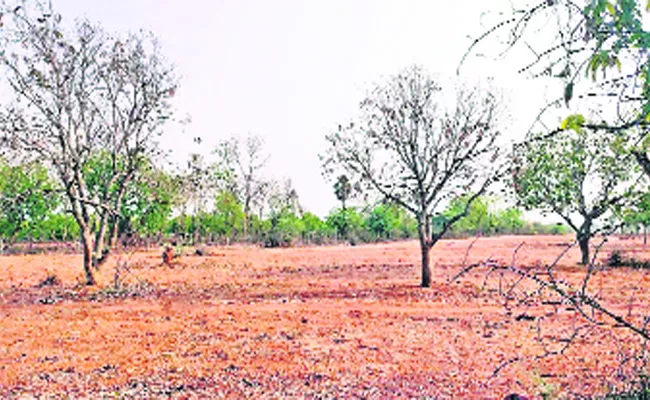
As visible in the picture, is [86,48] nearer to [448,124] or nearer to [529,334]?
[448,124]

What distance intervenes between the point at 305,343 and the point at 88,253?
10.6 metres

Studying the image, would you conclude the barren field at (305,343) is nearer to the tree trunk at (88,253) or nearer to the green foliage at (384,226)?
the tree trunk at (88,253)

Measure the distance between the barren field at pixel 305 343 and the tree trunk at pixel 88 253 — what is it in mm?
575

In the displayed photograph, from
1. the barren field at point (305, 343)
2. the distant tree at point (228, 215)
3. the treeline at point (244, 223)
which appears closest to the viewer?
the barren field at point (305, 343)

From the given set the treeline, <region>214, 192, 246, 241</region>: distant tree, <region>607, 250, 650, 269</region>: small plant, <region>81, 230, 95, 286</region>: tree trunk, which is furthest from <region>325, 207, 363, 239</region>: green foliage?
<region>81, 230, 95, 286</region>: tree trunk

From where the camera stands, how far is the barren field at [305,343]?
6691 millimetres

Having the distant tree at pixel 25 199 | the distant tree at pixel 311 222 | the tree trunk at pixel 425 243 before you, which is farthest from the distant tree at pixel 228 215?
the tree trunk at pixel 425 243

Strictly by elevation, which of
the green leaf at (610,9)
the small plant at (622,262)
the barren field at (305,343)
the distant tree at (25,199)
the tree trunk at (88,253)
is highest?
the distant tree at (25,199)

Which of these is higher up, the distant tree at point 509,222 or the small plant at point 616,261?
the distant tree at point 509,222

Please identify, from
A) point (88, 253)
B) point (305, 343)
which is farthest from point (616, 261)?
point (88, 253)

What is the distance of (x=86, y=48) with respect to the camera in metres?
16.5

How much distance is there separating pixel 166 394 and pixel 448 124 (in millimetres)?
13281

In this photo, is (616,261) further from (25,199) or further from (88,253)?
(25,199)

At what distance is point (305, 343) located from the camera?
9188mm
